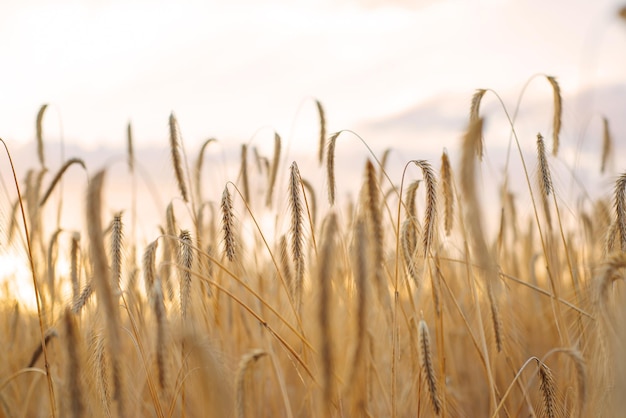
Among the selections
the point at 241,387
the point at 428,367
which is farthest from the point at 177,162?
the point at 428,367

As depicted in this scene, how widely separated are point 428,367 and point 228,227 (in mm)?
802

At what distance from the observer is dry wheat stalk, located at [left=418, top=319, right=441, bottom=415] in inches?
69.8

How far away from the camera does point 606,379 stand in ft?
5.60

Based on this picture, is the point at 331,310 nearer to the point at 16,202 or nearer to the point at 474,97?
the point at 474,97

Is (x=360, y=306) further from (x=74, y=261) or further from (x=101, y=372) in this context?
(x=74, y=261)

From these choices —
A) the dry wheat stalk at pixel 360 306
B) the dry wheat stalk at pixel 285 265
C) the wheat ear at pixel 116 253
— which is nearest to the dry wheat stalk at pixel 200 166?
the dry wheat stalk at pixel 285 265

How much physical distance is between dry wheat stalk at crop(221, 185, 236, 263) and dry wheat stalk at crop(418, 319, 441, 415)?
675 mm

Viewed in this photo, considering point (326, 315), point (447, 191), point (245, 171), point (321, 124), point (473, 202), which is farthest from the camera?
point (245, 171)

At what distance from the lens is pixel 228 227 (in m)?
2.03

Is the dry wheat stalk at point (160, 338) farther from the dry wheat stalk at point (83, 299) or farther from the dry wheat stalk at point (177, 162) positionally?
the dry wheat stalk at point (177, 162)

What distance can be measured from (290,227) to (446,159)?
2.05ft

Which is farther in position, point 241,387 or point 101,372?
point 101,372

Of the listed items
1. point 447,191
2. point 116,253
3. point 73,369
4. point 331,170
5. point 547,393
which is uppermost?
point 331,170

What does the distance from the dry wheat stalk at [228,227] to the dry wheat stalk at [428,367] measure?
0.68m
